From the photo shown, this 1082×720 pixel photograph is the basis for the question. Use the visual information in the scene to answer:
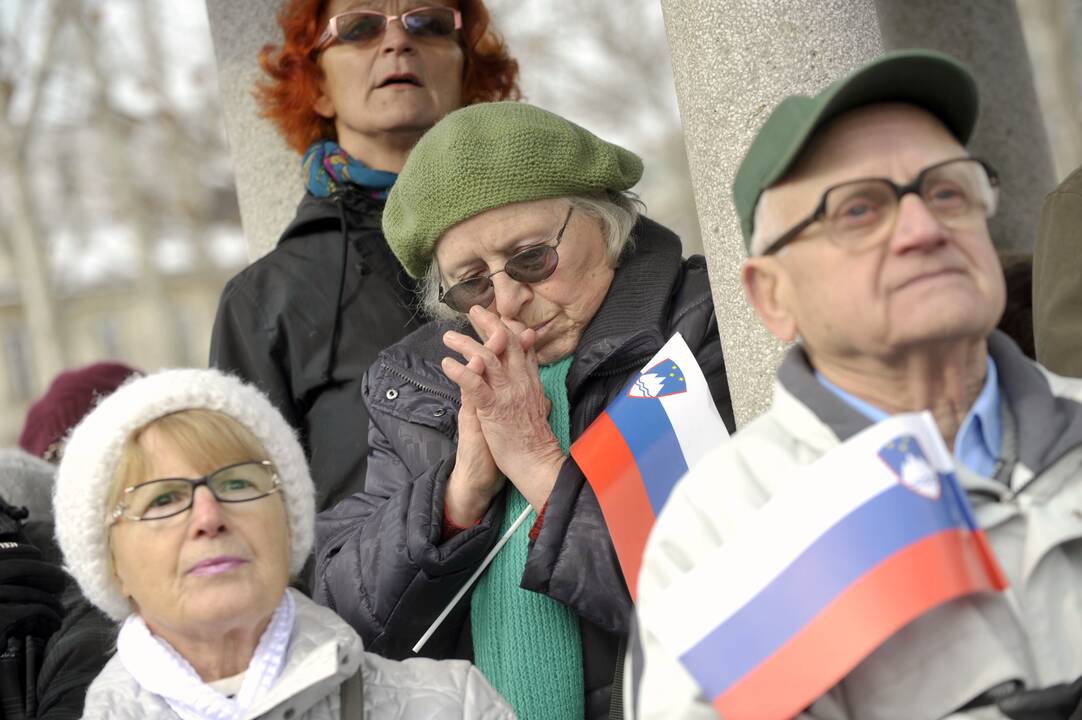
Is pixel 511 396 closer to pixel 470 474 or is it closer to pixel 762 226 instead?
pixel 470 474

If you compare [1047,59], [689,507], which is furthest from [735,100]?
[1047,59]

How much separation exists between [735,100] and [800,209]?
99 cm

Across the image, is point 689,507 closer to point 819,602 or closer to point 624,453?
point 819,602

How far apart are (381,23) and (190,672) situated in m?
2.24

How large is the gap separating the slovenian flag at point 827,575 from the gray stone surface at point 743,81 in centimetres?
103

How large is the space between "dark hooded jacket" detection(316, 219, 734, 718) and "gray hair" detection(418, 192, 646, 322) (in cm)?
4

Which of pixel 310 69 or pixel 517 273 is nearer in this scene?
pixel 517 273

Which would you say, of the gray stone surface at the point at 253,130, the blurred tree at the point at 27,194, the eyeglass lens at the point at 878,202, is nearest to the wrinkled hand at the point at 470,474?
the eyeglass lens at the point at 878,202

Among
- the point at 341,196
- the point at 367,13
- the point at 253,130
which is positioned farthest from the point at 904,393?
the point at 253,130

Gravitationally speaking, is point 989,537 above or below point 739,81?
below

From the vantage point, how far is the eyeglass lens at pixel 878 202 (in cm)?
229

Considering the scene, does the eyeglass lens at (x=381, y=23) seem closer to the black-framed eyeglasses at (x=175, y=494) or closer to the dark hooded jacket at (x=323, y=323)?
the dark hooded jacket at (x=323, y=323)

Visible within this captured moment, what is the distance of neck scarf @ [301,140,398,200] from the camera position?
15.0 ft

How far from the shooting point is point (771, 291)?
8.07 ft
